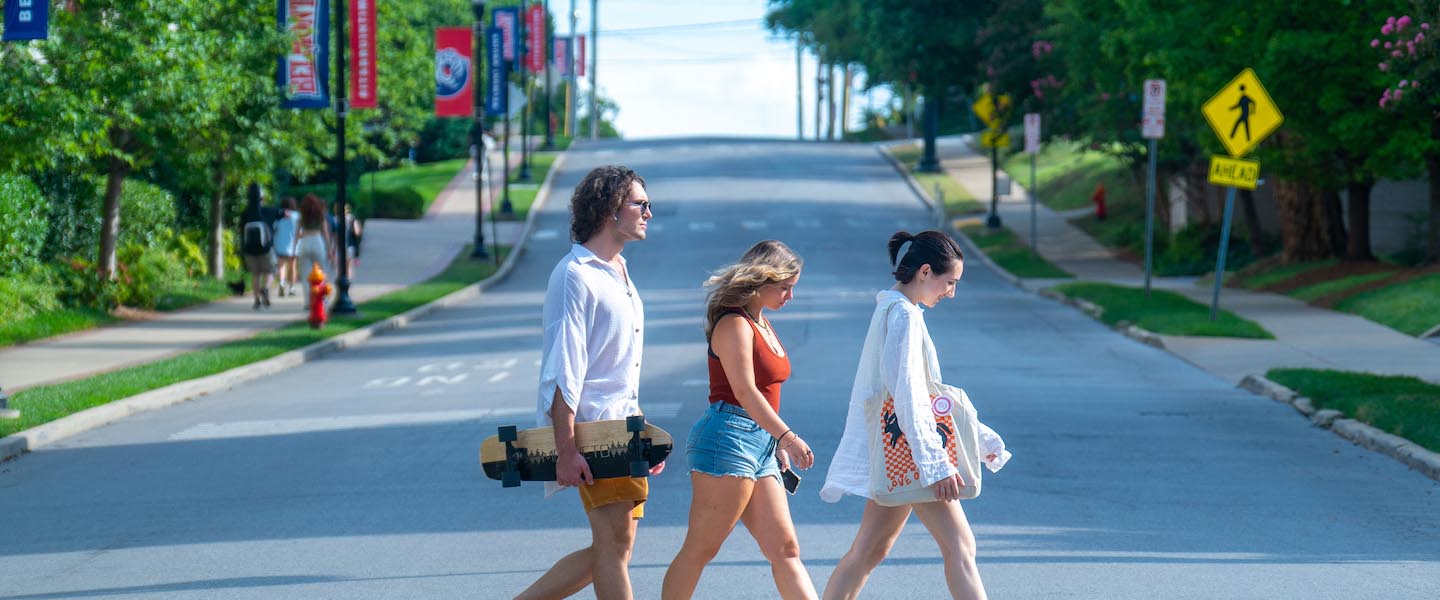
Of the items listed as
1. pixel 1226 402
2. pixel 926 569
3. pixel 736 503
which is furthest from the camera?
pixel 1226 402

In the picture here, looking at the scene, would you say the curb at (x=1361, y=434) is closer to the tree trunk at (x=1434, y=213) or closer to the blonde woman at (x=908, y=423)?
the blonde woman at (x=908, y=423)

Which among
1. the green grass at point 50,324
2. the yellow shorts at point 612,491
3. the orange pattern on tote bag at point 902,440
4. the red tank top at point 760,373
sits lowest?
the green grass at point 50,324

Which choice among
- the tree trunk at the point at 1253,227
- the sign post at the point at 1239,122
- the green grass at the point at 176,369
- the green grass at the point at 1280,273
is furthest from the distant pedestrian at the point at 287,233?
the tree trunk at the point at 1253,227

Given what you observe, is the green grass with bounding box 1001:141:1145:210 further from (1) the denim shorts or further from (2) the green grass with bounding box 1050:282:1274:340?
(1) the denim shorts

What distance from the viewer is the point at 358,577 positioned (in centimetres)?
782

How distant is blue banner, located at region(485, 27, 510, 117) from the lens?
4300cm

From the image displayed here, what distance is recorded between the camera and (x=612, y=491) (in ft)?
19.0

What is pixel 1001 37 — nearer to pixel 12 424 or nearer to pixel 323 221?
pixel 323 221

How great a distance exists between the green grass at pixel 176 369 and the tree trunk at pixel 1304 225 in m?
15.8

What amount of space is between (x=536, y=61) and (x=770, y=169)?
37.5ft

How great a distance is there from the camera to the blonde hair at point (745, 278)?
Result: 230 inches

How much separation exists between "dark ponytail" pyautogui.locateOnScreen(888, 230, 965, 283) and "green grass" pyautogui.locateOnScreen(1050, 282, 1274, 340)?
15.8m

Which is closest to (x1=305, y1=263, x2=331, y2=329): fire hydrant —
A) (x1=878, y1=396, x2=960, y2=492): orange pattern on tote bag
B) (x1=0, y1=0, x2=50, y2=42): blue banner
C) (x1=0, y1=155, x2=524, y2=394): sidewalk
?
(x1=0, y1=155, x2=524, y2=394): sidewalk

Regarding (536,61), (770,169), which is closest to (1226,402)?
(770,169)
